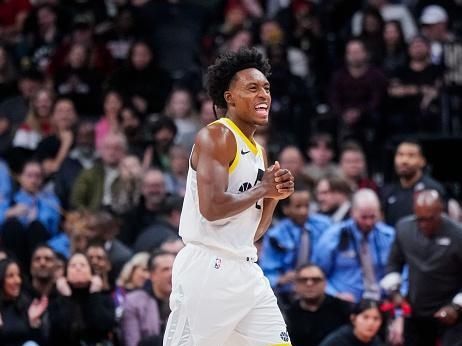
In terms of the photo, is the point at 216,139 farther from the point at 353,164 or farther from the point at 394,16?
the point at 394,16

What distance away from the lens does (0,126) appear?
45.9ft

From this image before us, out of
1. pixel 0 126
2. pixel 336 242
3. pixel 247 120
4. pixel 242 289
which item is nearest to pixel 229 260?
pixel 242 289

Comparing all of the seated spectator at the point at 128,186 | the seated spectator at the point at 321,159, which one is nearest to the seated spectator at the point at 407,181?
the seated spectator at the point at 321,159

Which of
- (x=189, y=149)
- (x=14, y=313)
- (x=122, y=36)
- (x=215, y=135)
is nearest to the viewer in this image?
(x=215, y=135)

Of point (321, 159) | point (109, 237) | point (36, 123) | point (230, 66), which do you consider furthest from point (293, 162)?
point (230, 66)

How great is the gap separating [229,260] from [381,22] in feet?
28.6

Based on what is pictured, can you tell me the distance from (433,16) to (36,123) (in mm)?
4977

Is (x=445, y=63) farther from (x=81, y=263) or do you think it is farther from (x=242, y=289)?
(x=242, y=289)

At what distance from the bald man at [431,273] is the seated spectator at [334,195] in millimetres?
1790

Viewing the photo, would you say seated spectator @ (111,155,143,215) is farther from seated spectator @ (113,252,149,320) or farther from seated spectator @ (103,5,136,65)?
seated spectator @ (103,5,136,65)

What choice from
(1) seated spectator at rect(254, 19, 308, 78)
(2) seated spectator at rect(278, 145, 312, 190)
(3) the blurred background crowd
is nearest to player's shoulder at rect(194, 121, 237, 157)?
(3) the blurred background crowd

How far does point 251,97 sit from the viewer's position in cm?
663

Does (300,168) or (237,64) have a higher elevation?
(237,64)

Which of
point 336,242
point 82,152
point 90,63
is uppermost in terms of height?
point 90,63
